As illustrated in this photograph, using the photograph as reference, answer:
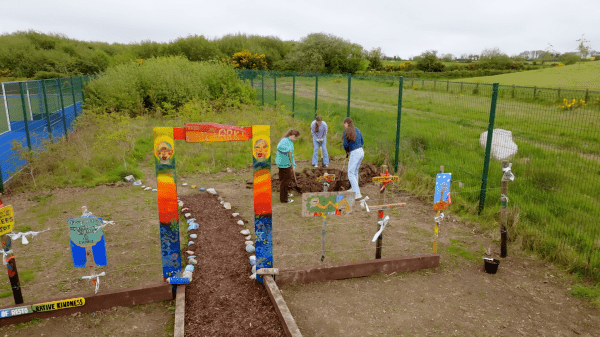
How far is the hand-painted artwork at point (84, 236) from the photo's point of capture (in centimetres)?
423

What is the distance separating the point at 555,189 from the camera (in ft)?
20.6

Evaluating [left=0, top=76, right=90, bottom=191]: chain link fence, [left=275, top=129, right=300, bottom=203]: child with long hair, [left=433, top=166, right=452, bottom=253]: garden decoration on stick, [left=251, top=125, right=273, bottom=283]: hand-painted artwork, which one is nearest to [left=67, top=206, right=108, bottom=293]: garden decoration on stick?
[left=251, top=125, right=273, bottom=283]: hand-painted artwork

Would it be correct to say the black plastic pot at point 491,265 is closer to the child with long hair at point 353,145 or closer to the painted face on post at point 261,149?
the child with long hair at point 353,145

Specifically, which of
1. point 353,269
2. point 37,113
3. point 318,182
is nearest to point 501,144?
point 318,182

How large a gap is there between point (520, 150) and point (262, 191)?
4.76 meters

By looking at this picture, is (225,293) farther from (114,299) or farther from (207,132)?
(207,132)

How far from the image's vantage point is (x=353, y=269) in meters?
5.23

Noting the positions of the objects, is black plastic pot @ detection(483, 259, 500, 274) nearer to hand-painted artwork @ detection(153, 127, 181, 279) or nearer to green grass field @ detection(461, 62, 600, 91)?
hand-painted artwork @ detection(153, 127, 181, 279)

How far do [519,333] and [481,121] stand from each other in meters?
4.42

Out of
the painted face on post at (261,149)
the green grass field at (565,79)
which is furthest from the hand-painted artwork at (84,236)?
the green grass field at (565,79)

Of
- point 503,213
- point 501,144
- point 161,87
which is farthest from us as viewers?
point 161,87

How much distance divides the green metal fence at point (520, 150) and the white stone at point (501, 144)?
2.3 inches

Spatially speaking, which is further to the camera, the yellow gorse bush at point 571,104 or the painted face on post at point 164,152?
the yellow gorse bush at point 571,104

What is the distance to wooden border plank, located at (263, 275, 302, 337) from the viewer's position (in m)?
3.97
